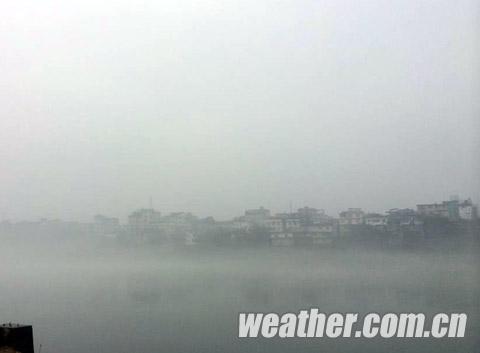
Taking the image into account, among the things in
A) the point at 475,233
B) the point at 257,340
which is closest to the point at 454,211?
the point at 475,233

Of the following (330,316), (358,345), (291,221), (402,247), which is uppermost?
(291,221)

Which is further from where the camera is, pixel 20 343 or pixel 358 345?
pixel 358 345

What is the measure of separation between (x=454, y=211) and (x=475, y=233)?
0.25 metres

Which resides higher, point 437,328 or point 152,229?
point 152,229

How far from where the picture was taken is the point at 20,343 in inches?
141

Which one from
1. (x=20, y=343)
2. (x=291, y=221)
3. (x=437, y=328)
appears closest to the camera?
(x=20, y=343)

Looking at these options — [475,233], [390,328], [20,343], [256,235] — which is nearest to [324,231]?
[256,235]

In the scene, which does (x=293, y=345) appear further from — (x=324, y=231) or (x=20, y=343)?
(x=20, y=343)

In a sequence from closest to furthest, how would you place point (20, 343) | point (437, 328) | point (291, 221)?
point (20, 343) < point (437, 328) < point (291, 221)

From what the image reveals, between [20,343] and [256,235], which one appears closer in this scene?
[20,343]

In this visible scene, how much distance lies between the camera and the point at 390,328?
12.7 feet

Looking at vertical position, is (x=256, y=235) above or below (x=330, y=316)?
above

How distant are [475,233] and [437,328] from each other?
860 mm

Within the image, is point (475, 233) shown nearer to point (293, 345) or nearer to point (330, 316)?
point (330, 316)
